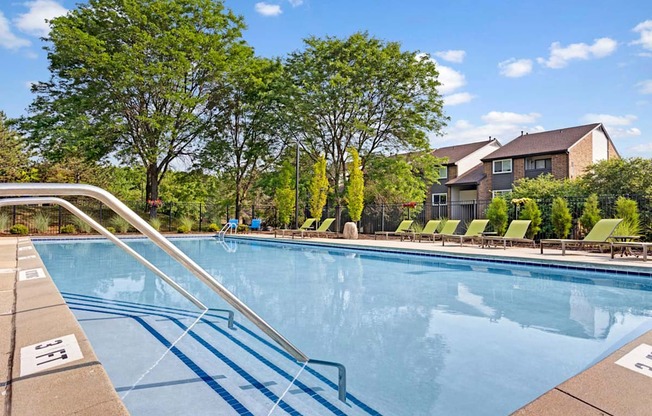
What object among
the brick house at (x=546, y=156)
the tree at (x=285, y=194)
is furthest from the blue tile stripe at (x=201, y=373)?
the brick house at (x=546, y=156)

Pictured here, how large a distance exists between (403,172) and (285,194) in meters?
6.42

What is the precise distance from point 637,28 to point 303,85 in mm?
14189

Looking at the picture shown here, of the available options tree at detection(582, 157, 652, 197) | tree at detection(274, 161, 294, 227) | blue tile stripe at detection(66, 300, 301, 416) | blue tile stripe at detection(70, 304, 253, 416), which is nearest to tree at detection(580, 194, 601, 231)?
tree at detection(582, 157, 652, 197)

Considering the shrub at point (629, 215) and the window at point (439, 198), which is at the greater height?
the window at point (439, 198)

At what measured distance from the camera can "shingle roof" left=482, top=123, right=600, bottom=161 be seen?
27.5 metres

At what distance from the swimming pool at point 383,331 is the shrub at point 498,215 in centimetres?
763

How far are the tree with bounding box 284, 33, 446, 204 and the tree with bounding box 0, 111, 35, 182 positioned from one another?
15257mm

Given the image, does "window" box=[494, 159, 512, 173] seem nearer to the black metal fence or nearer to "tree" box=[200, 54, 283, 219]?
the black metal fence

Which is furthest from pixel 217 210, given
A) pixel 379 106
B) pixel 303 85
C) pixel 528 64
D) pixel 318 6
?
pixel 528 64

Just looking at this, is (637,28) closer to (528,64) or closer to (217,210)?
(528,64)

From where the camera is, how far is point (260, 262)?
11555 millimetres

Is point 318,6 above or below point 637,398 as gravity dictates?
above

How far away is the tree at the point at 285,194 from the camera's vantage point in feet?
72.4

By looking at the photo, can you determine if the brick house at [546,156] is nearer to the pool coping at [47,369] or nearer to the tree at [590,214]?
the tree at [590,214]
